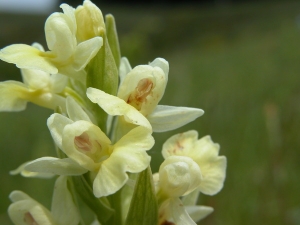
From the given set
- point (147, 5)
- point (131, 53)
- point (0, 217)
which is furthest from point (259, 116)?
point (147, 5)

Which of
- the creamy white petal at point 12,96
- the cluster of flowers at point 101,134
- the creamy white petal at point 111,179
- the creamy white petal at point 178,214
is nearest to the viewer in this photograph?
the creamy white petal at point 111,179

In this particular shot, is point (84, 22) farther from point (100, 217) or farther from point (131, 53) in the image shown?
point (131, 53)

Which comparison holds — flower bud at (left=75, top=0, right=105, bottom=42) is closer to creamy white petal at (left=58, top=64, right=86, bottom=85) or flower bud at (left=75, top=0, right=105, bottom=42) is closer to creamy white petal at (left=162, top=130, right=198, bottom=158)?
creamy white petal at (left=58, top=64, right=86, bottom=85)

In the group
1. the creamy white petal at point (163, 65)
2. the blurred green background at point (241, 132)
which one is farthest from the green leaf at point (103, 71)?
the blurred green background at point (241, 132)

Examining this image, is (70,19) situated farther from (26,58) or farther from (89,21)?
(26,58)

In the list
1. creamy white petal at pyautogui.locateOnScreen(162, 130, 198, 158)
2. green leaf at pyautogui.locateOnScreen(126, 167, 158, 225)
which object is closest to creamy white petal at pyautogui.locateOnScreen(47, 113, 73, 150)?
green leaf at pyautogui.locateOnScreen(126, 167, 158, 225)

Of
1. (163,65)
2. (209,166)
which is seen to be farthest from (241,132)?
(163,65)

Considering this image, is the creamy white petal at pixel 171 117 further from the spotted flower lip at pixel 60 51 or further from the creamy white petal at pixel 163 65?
the spotted flower lip at pixel 60 51
